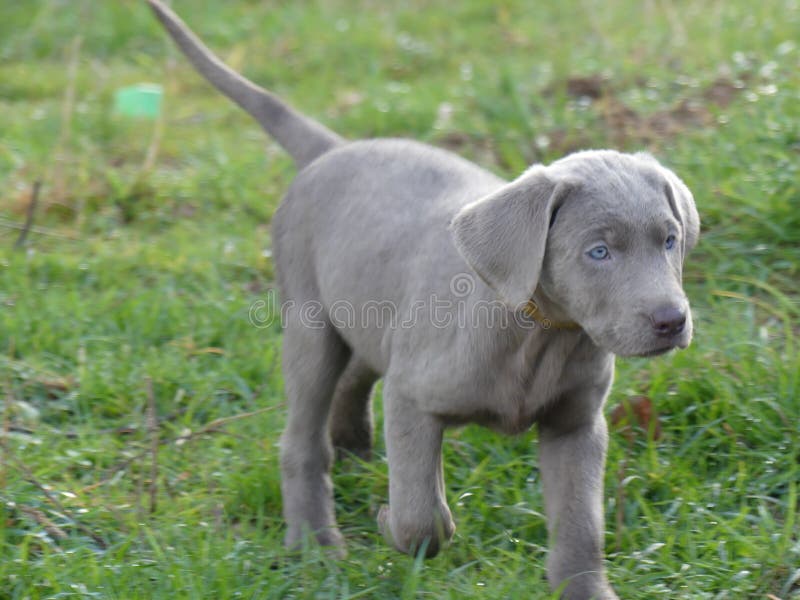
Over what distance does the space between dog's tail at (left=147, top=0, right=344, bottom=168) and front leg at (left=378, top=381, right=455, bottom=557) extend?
1.24 meters

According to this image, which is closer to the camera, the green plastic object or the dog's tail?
the dog's tail

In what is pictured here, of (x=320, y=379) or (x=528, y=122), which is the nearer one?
A: (x=320, y=379)

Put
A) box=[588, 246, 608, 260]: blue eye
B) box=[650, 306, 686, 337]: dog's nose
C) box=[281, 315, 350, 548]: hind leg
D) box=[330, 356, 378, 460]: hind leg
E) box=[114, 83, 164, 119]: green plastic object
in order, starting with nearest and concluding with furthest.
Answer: box=[650, 306, 686, 337]: dog's nose < box=[588, 246, 608, 260]: blue eye < box=[281, 315, 350, 548]: hind leg < box=[330, 356, 378, 460]: hind leg < box=[114, 83, 164, 119]: green plastic object

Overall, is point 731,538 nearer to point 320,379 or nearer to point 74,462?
point 320,379

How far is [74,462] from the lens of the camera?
3.88 meters

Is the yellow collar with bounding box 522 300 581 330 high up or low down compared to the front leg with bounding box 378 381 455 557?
up

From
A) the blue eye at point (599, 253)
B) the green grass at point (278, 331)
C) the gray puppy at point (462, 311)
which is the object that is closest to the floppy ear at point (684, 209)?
the gray puppy at point (462, 311)

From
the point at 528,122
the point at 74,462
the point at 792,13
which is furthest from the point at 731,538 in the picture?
the point at 792,13

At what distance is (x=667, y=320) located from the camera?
8.78 feet

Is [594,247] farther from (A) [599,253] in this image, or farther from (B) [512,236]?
(B) [512,236]

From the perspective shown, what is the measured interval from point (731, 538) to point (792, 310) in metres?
1.34

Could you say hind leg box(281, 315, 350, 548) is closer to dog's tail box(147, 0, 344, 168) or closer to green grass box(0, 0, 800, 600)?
green grass box(0, 0, 800, 600)

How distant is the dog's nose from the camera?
2678 millimetres

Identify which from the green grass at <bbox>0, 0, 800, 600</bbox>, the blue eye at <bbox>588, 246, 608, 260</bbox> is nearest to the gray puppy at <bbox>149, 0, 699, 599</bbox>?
the blue eye at <bbox>588, 246, 608, 260</bbox>
